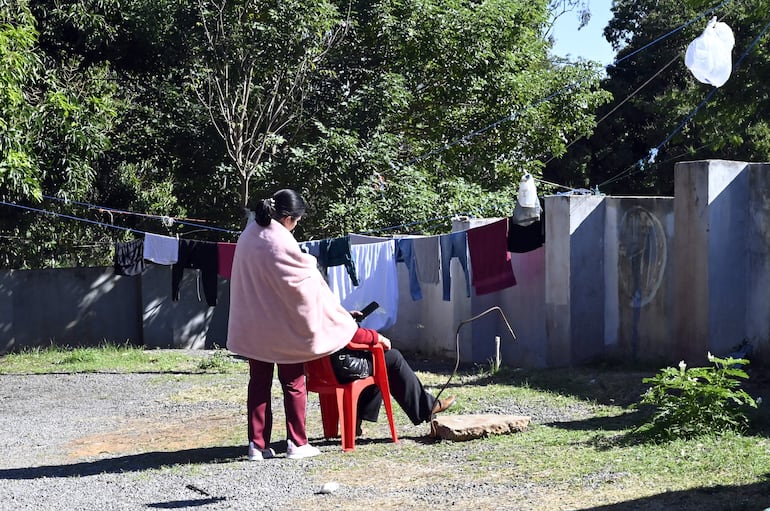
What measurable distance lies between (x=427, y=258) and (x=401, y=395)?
5.53 meters

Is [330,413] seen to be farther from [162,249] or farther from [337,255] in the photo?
[162,249]

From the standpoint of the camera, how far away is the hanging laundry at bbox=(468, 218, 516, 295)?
444 inches

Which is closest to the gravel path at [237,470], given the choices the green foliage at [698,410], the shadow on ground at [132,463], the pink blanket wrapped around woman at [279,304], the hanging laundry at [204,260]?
the shadow on ground at [132,463]

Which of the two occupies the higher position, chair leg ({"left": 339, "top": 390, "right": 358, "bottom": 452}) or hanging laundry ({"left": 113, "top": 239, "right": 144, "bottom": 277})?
hanging laundry ({"left": 113, "top": 239, "right": 144, "bottom": 277})

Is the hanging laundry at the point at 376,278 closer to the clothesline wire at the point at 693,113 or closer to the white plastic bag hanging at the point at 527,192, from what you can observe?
the white plastic bag hanging at the point at 527,192

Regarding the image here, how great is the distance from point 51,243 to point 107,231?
1049 millimetres

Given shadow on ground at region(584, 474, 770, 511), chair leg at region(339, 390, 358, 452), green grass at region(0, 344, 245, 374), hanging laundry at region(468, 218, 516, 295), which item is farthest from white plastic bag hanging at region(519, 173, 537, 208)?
shadow on ground at region(584, 474, 770, 511)

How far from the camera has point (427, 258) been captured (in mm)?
12664

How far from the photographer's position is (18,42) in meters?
12.5

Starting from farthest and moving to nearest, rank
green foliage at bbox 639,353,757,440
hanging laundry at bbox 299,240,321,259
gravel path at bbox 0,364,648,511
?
hanging laundry at bbox 299,240,321,259 → green foliage at bbox 639,353,757,440 → gravel path at bbox 0,364,648,511

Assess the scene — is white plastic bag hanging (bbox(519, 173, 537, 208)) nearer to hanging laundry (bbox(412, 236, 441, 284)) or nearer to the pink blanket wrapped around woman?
hanging laundry (bbox(412, 236, 441, 284))

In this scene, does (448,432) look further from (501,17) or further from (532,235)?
(501,17)

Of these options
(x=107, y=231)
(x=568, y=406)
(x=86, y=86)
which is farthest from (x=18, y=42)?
(x=568, y=406)

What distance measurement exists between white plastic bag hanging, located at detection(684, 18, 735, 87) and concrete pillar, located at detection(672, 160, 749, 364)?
2.74 feet
